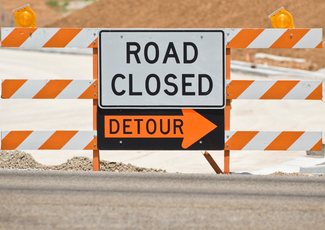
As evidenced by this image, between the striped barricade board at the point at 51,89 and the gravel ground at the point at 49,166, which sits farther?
the gravel ground at the point at 49,166

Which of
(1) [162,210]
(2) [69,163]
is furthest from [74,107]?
(1) [162,210]

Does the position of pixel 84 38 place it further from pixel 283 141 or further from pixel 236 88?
pixel 283 141

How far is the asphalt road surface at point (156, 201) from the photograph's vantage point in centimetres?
399

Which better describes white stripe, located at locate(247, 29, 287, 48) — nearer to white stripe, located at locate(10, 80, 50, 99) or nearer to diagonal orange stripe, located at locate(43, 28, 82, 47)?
diagonal orange stripe, located at locate(43, 28, 82, 47)

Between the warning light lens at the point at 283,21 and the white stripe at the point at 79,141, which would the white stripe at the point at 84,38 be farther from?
the warning light lens at the point at 283,21

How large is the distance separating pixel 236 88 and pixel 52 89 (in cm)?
213

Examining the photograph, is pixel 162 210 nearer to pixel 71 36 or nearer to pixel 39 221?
pixel 39 221

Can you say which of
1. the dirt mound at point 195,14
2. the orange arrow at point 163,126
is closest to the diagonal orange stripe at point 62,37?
the orange arrow at point 163,126

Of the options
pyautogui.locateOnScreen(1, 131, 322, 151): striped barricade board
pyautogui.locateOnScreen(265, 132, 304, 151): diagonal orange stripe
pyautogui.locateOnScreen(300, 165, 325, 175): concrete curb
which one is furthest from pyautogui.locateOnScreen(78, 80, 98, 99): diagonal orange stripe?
pyautogui.locateOnScreen(300, 165, 325, 175): concrete curb

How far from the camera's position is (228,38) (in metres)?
6.34

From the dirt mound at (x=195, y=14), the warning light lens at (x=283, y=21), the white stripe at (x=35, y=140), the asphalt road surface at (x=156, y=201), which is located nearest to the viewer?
the asphalt road surface at (x=156, y=201)

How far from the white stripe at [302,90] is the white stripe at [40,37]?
283cm

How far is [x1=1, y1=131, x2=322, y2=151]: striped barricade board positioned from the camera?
6.36 m

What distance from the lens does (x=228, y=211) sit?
4.35 meters
